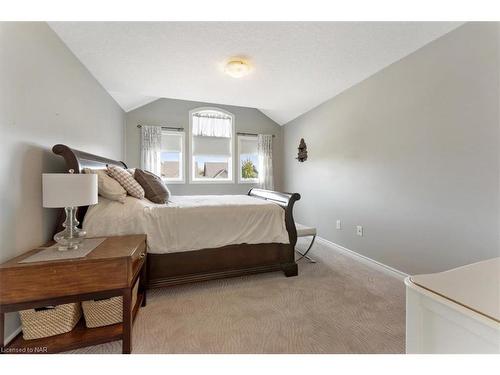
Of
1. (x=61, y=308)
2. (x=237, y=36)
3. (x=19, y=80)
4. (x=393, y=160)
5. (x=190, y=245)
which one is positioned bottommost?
(x=61, y=308)

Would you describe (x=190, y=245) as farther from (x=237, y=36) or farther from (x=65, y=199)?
(x=237, y=36)

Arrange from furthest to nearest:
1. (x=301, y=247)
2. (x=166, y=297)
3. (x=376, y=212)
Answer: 1. (x=301, y=247)
2. (x=376, y=212)
3. (x=166, y=297)

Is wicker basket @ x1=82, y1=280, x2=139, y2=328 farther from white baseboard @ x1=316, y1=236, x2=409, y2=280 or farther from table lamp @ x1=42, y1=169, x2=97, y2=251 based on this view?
white baseboard @ x1=316, y1=236, x2=409, y2=280

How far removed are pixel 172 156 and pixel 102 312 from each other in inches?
135

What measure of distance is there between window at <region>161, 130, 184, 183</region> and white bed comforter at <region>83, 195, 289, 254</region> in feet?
7.94

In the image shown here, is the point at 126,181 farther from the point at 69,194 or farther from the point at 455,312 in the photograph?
the point at 455,312

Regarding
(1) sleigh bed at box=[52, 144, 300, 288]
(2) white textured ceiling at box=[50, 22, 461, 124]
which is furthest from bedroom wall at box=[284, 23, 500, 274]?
(1) sleigh bed at box=[52, 144, 300, 288]

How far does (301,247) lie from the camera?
3307 millimetres

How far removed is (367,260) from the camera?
8.80 feet

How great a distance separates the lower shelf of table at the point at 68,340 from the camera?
120cm

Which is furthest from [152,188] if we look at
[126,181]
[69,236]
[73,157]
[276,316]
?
[276,316]

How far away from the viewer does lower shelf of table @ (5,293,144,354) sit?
3.92 ft

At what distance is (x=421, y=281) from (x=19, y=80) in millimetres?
2381
